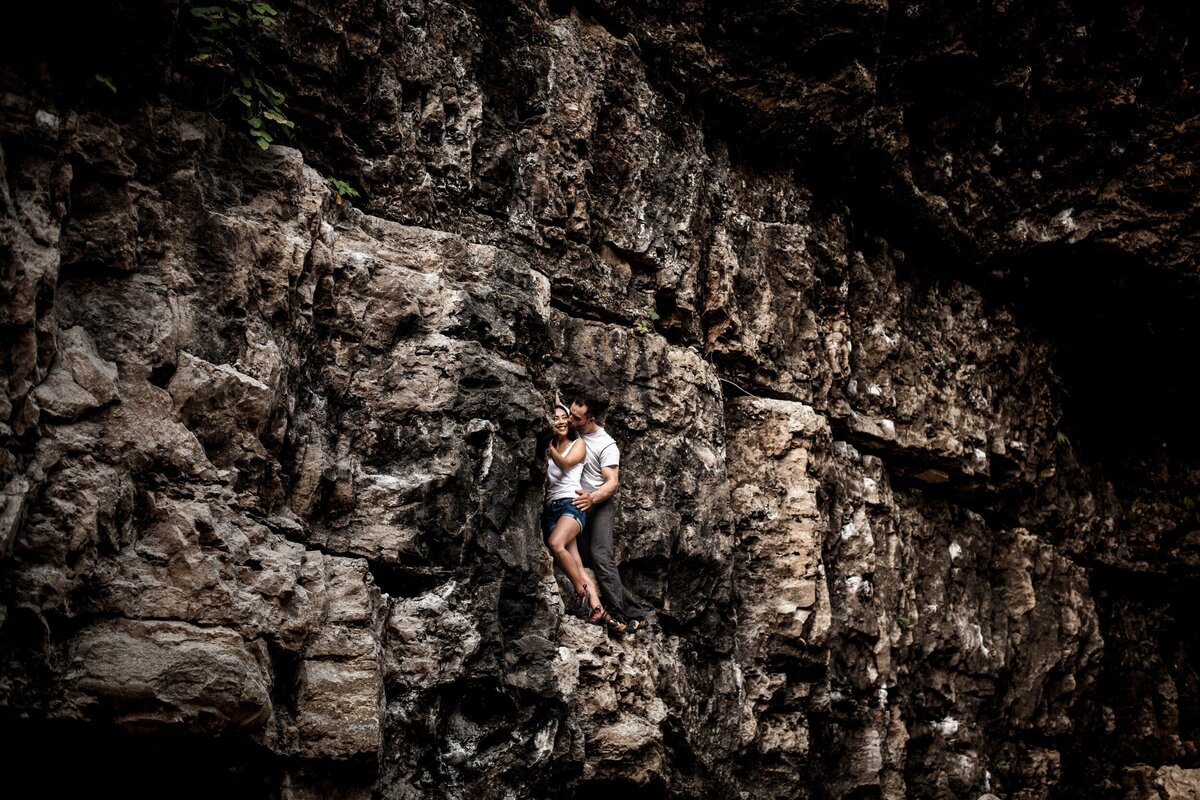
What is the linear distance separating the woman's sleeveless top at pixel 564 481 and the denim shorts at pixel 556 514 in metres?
0.04

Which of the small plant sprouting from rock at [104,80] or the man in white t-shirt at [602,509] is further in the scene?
the man in white t-shirt at [602,509]

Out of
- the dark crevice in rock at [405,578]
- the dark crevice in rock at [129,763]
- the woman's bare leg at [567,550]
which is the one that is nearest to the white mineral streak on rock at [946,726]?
the woman's bare leg at [567,550]

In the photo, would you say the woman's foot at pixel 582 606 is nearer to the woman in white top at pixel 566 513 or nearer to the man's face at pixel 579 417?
the woman in white top at pixel 566 513

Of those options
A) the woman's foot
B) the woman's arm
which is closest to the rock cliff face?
the woman's foot

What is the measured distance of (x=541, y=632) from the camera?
6.94 m

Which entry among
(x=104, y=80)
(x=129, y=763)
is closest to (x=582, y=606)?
(x=129, y=763)

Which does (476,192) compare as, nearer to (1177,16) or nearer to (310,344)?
(310,344)

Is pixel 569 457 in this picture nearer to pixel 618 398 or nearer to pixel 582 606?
pixel 618 398

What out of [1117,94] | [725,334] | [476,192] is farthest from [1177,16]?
[476,192]

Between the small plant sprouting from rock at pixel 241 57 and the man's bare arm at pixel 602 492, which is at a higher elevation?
the small plant sprouting from rock at pixel 241 57

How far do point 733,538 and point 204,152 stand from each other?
212 inches

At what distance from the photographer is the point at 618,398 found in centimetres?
854

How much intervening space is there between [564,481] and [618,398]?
1071 mm

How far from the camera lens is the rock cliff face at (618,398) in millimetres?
4926
